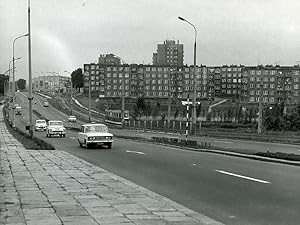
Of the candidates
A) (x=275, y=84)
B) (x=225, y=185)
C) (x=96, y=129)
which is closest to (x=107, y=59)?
(x=275, y=84)

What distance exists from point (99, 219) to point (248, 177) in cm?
707

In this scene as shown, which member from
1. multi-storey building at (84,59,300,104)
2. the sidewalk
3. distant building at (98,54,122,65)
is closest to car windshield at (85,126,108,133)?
the sidewalk

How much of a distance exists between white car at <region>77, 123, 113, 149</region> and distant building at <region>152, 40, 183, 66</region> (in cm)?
10013

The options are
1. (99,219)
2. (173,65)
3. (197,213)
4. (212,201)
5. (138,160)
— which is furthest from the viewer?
(173,65)

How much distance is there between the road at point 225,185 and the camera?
8.84m

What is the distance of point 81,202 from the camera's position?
9375 millimetres

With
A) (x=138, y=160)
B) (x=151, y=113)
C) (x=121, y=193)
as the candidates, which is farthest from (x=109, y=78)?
(x=121, y=193)

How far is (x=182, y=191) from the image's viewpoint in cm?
1153

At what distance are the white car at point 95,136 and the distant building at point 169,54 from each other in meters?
100

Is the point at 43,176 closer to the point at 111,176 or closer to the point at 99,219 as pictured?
the point at 111,176

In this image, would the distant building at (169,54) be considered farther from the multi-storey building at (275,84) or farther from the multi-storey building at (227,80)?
the multi-storey building at (275,84)

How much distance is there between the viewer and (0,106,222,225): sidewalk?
7.75 metres

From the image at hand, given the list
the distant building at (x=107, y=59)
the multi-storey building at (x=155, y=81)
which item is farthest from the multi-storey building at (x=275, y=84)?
the distant building at (x=107, y=59)

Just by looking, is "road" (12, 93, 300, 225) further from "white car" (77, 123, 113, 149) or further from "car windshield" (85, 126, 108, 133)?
"car windshield" (85, 126, 108, 133)
